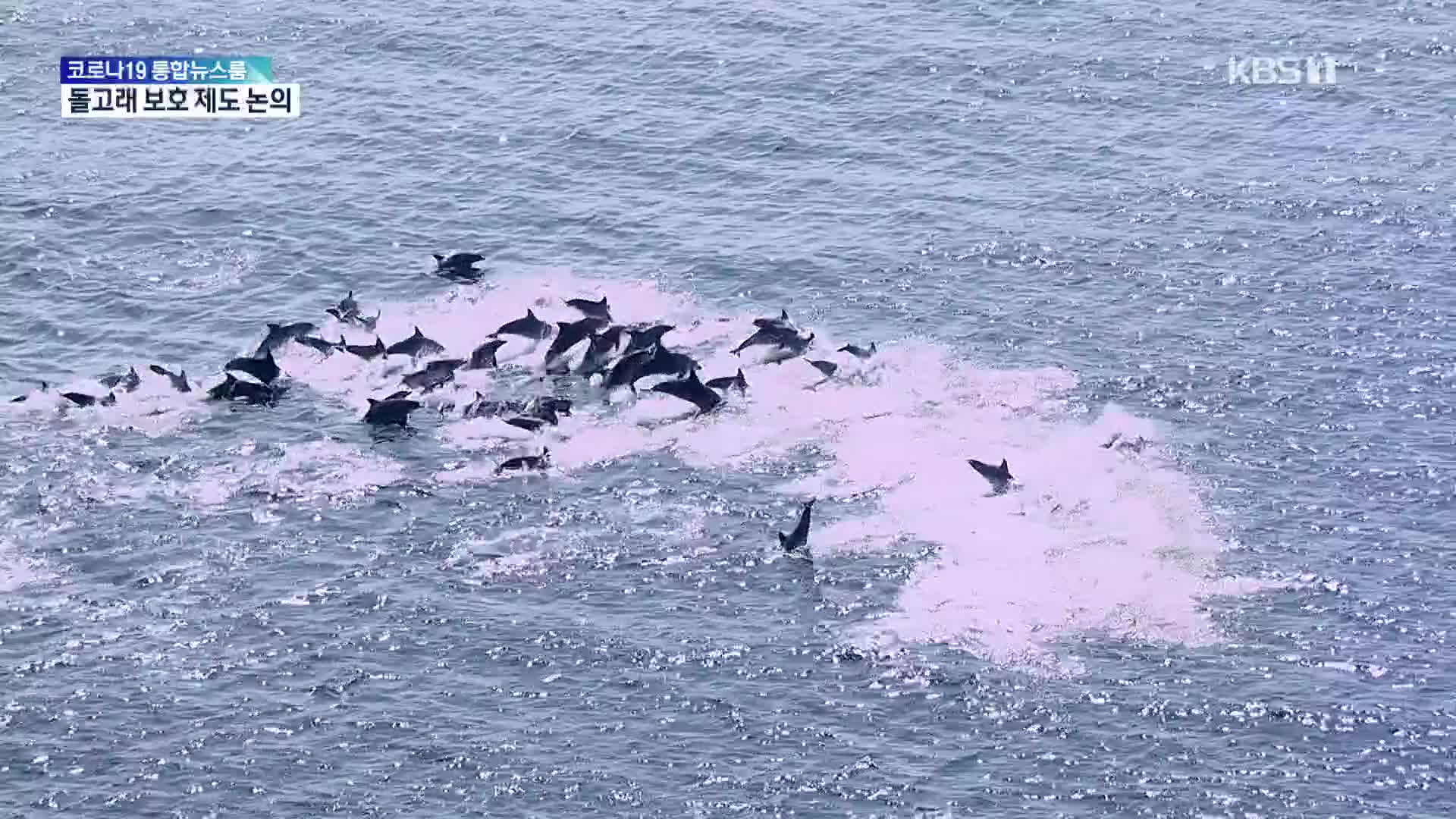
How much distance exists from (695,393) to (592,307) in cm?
866

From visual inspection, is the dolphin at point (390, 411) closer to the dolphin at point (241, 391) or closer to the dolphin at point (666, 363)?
the dolphin at point (241, 391)

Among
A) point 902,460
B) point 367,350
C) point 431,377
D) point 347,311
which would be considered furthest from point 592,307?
point 902,460

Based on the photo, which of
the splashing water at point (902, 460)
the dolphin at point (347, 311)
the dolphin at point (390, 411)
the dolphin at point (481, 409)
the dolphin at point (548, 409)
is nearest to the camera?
the splashing water at point (902, 460)

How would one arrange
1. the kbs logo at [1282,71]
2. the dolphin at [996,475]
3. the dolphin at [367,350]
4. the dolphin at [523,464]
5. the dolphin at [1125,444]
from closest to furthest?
the dolphin at [996,475] → the dolphin at [523,464] → the dolphin at [1125,444] → the dolphin at [367,350] → the kbs logo at [1282,71]

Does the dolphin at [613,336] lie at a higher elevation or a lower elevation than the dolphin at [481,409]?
higher

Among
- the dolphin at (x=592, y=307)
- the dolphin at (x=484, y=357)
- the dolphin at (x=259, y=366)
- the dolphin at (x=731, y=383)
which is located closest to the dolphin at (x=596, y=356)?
the dolphin at (x=592, y=307)

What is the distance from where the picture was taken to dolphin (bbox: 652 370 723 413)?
8312 cm

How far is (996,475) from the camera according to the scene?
7700cm

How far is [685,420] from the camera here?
272 feet

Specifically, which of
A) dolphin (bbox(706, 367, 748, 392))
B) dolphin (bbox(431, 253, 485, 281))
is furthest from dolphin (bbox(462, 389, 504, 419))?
dolphin (bbox(431, 253, 485, 281))

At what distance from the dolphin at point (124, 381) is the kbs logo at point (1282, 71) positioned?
194 ft

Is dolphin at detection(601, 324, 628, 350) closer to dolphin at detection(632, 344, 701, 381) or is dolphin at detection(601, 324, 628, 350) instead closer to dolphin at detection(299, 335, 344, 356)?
dolphin at detection(632, 344, 701, 381)

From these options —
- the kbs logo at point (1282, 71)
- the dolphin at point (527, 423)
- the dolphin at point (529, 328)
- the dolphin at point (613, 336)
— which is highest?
the kbs logo at point (1282, 71)

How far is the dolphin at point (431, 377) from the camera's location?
85188mm
